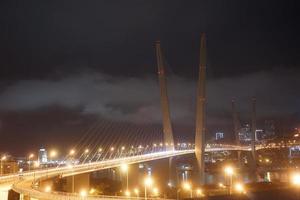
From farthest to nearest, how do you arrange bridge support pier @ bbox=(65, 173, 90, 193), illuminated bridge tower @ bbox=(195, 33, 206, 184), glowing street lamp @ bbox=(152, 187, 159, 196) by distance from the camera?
illuminated bridge tower @ bbox=(195, 33, 206, 184) < glowing street lamp @ bbox=(152, 187, 159, 196) < bridge support pier @ bbox=(65, 173, 90, 193)

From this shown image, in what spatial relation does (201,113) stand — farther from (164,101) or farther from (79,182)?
(79,182)

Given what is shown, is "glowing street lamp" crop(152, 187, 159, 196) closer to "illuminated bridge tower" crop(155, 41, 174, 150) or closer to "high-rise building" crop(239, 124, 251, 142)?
"illuminated bridge tower" crop(155, 41, 174, 150)

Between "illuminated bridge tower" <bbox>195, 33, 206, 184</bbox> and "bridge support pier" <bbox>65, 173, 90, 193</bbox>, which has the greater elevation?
"illuminated bridge tower" <bbox>195, 33, 206, 184</bbox>

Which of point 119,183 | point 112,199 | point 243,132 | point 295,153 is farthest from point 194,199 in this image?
point 243,132

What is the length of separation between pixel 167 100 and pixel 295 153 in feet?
221

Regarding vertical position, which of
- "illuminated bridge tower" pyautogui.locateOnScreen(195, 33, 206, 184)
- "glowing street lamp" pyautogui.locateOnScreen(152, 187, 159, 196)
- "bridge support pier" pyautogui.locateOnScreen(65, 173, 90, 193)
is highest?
"illuminated bridge tower" pyautogui.locateOnScreen(195, 33, 206, 184)

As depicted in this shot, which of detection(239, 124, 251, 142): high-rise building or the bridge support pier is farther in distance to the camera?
detection(239, 124, 251, 142): high-rise building

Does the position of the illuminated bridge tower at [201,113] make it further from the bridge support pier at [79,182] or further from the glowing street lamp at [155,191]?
the bridge support pier at [79,182]

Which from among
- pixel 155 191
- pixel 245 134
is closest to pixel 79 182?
pixel 155 191

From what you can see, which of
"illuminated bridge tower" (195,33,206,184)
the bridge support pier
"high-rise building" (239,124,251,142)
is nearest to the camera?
the bridge support pier

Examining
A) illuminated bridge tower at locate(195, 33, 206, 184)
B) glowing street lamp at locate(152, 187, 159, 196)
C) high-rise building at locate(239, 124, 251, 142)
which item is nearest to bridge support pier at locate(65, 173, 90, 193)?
glowing street lamp at locate(152, 187, 159, 196)

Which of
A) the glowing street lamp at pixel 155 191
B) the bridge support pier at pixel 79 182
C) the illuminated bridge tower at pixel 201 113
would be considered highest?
the illuminated bridge tower at pixel 201 113

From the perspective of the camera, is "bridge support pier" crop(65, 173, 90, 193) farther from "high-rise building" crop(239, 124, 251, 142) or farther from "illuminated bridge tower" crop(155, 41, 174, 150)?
"high-rise building" crop(239, 124, 251, 142)

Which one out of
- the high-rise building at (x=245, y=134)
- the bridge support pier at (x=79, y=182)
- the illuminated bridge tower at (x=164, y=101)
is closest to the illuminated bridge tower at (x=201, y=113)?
the illuminated bridge tower at (x=164, y=101)
